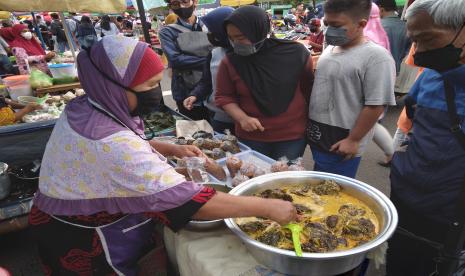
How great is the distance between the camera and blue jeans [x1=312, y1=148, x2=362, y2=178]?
7.22 ft

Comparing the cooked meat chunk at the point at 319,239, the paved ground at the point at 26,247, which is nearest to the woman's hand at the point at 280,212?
the cooked meat chunk at the point at 319,239

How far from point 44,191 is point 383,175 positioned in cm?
398

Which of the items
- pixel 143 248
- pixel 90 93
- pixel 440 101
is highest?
pixel 90 93

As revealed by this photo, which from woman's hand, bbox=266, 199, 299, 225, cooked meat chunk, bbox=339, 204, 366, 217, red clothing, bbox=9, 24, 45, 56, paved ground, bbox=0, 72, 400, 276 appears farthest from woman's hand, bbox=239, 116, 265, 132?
red clothing, bbox=9, 24, 45, 56

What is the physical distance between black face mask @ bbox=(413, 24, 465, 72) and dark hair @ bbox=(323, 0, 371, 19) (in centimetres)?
52

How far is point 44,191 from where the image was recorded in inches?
51.6

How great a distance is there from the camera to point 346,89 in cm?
199

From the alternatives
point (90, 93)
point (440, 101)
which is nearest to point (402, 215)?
point (440, 101)

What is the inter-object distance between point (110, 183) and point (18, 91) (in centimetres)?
397

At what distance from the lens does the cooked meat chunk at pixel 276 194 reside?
1519 mm

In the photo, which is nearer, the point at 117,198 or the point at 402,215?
the point at 117,198

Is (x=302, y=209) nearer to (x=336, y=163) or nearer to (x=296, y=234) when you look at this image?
(x=296, y=234)

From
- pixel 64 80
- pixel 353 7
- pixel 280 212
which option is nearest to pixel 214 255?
pixel 280 212

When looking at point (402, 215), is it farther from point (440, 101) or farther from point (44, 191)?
point (44, 191)
